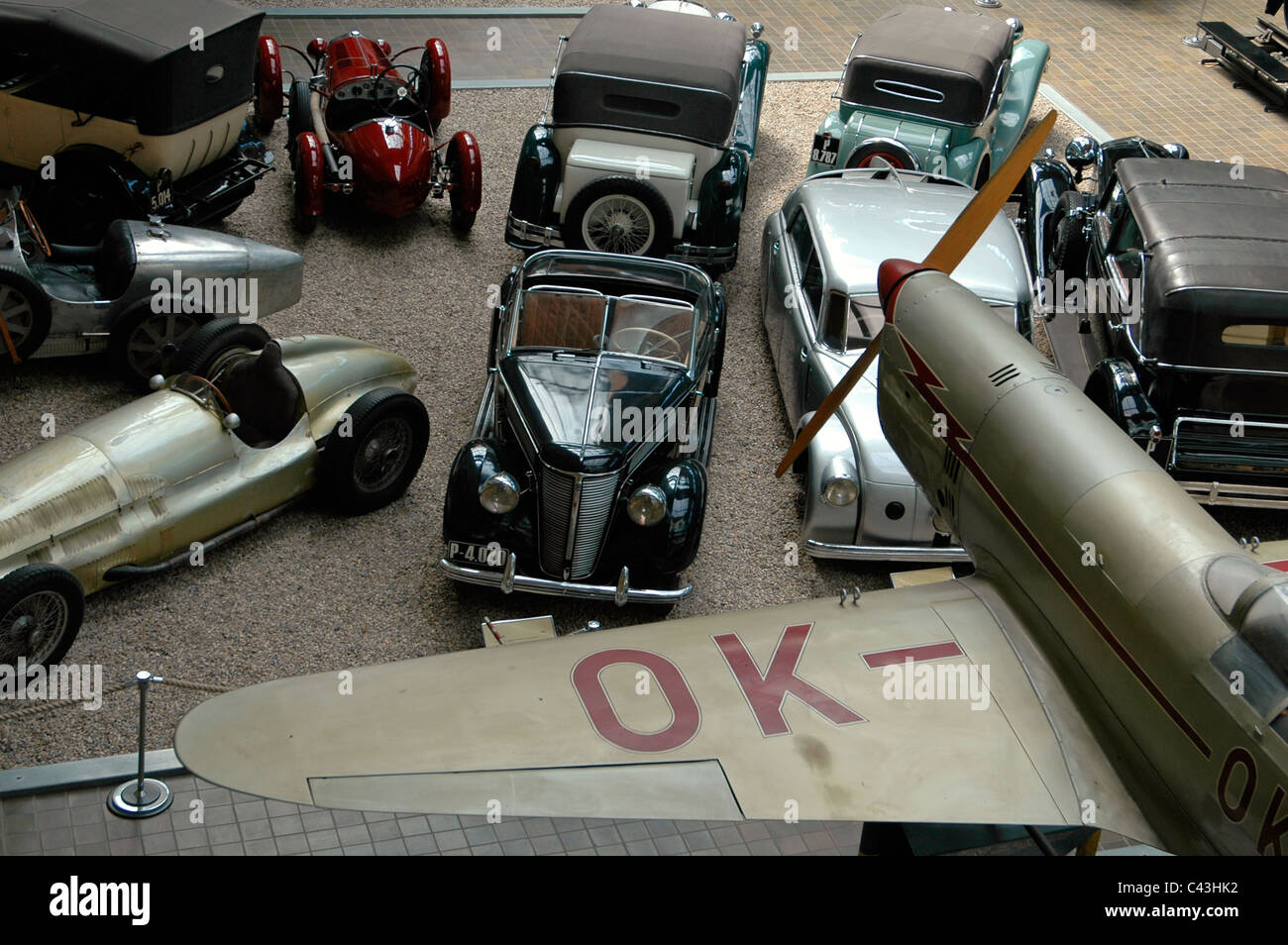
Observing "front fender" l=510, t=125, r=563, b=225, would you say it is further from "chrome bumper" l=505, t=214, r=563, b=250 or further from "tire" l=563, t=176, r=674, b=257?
"tire" l=563, t=176, r=674, b=257

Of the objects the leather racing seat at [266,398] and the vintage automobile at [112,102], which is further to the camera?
the vintage automobile at [112,102]

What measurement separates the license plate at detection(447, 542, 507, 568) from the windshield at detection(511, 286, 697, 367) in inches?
53.9

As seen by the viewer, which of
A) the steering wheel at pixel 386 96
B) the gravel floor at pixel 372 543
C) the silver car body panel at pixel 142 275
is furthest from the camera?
the steering wheel at pixel 386 96

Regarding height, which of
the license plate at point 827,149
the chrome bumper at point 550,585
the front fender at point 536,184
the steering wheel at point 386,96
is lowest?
the chrome bumper at point 550,585

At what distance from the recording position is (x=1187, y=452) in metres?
7.66

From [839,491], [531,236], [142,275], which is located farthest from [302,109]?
[839,491]

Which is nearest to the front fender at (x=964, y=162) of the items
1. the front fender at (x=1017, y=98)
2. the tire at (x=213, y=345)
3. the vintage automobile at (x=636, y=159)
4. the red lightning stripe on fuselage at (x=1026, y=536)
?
the front fender at (x=1017, y=98)

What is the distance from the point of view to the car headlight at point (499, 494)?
6.56 metres

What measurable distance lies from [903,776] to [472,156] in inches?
282

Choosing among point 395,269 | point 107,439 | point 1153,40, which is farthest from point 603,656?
point 1153,40

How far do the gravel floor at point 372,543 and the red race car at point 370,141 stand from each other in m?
0.36

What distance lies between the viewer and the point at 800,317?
860cm

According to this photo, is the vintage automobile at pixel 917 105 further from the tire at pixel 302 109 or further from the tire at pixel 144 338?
the tire at pixel 144 338
